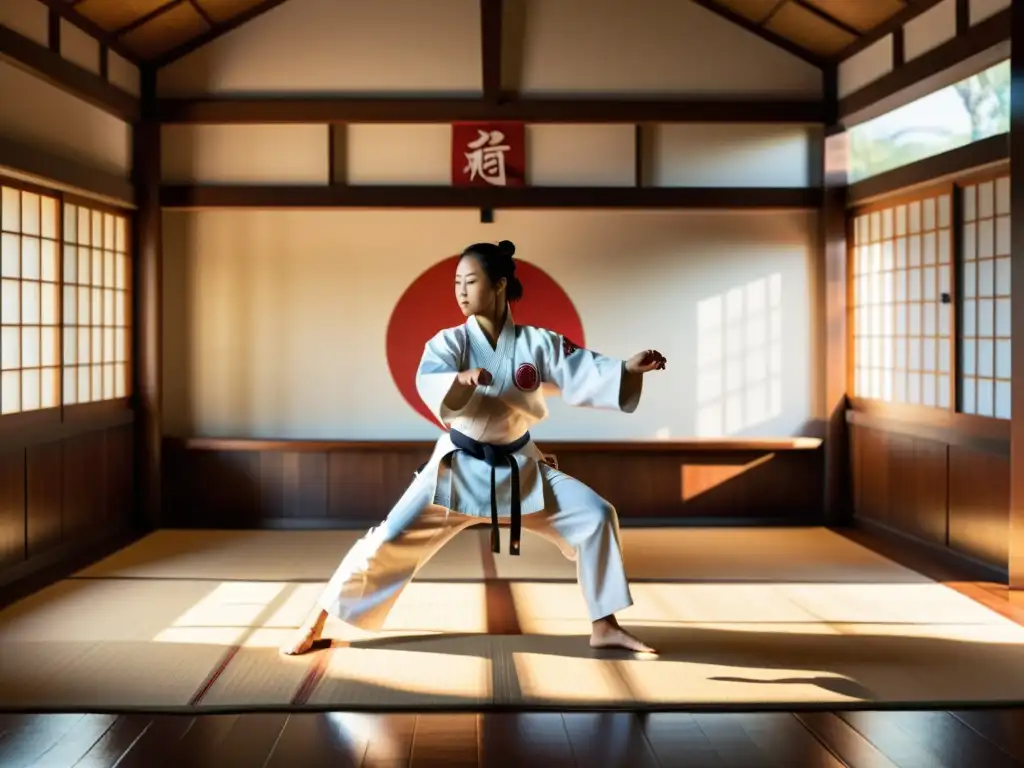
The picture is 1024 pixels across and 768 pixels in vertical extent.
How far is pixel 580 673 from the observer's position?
3.54 meters

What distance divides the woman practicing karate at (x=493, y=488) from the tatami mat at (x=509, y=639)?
19cm

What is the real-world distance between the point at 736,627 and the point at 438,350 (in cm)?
151

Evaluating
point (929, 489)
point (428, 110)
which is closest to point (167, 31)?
point (428, 110)

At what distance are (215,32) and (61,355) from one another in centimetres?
218

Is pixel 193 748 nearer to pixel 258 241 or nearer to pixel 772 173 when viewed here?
pixel 258 241

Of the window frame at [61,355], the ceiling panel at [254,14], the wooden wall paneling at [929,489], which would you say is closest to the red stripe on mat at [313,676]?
the window frame at [61,355]

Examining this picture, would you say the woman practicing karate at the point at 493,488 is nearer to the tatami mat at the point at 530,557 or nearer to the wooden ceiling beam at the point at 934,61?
the tatami mat at the point at 530,557

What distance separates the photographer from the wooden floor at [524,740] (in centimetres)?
279

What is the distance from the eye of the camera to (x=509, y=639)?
396 cm

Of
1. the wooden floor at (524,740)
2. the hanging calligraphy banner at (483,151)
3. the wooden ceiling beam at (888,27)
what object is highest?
the wooden ceiling beam at (888,27)

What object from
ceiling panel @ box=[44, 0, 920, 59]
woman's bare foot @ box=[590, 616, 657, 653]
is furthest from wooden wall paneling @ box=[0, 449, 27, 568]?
woman's bare foot @ box=[590, 616, 657, 653]

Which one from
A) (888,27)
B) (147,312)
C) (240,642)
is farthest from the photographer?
(147,312)

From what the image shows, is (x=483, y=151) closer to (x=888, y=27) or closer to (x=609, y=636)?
(x=888, y=27)

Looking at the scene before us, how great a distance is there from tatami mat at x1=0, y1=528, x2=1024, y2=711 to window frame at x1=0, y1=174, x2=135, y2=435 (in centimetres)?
72
